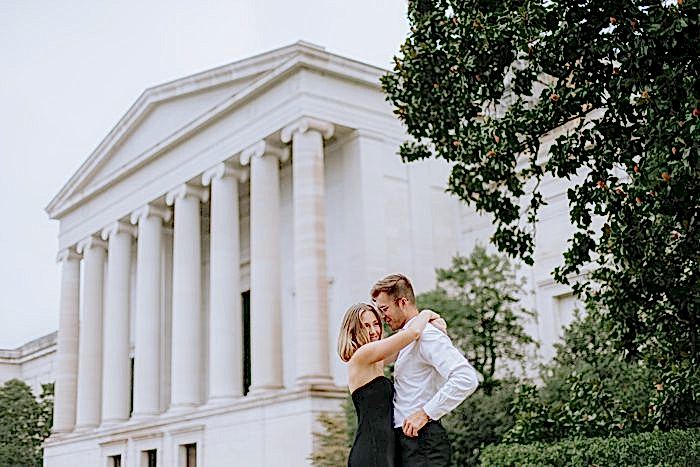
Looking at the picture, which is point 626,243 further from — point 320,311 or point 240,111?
point 240,111

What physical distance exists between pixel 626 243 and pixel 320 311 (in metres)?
12.1

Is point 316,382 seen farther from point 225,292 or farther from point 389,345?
point 389,345

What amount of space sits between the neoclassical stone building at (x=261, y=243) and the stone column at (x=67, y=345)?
139cm

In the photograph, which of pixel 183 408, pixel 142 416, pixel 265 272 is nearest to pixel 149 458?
pixel 142 416

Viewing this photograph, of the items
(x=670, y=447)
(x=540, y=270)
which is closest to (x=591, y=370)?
(x=670, y=447)

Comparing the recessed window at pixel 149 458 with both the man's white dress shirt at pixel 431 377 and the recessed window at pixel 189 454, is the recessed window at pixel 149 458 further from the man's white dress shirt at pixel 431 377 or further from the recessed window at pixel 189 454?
the man's white dress shirt at pixel 431 377

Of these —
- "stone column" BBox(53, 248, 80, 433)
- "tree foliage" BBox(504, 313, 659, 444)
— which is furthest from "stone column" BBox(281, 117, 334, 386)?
"stone column" BBox(53, 248, 80, 433)

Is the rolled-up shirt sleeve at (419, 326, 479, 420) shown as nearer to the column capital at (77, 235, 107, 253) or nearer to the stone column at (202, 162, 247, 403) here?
the stone column at (202, 162, 247, 403)

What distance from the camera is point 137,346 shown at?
27.4 metres

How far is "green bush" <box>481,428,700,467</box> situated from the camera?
→ 10844 mm

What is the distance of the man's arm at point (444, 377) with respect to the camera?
5.12 m

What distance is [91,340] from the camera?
102 ft

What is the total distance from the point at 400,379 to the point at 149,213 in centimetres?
2386

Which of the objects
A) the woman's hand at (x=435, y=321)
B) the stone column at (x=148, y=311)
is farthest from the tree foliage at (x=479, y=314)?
the woman's hand at (x=435, y=321)
